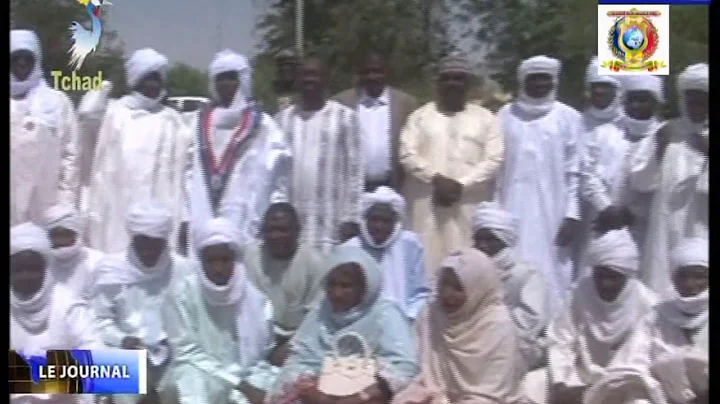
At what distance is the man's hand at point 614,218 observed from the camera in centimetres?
426

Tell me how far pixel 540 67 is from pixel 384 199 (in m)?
0.74

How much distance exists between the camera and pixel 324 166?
4.27m

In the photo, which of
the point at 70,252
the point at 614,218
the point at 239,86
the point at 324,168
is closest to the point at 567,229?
the point at 614,218

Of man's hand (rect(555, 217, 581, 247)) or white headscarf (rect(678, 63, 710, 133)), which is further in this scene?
man's hand (rect(555, 217, 581, 247))

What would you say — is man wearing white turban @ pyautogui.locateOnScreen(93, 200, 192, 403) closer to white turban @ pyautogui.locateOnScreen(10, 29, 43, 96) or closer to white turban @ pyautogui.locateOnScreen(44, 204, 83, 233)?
white turban @ pyautogui.locateOnScreen(44, 204, 83, 233)

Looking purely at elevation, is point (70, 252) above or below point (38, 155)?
below

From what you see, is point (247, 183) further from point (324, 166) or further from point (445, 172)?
point (445, 172)

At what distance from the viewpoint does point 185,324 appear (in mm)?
4316

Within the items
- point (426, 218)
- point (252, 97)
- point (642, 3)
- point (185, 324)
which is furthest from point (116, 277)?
point (642, 3)

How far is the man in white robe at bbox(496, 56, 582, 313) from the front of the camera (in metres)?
4.25

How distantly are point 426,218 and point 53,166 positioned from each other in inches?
55.3

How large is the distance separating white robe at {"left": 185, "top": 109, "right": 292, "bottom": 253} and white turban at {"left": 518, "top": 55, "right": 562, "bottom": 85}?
0.91 m

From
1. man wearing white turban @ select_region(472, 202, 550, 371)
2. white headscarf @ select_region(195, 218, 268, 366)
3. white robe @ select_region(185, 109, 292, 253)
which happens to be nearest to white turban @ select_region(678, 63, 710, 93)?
man wearing white turban @ select_region(472, 202, 550, 371)

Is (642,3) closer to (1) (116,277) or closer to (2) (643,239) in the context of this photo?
(2) (643,239)
